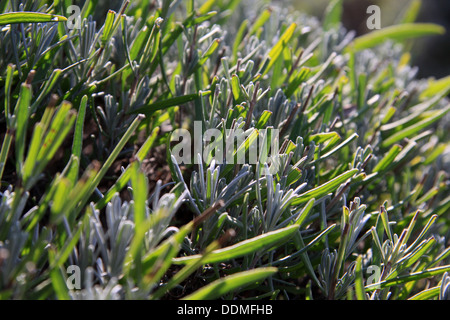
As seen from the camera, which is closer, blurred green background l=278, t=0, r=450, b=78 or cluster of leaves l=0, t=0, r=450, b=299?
cluster of leaves l=0, t=0, r=450, b=299

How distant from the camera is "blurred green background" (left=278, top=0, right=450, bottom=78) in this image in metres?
4.65

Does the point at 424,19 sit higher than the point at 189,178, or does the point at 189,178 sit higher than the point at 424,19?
the point at 424,19

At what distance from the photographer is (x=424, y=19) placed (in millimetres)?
4703

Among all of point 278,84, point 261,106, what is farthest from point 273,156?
point 278,84

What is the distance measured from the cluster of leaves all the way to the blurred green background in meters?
3.73

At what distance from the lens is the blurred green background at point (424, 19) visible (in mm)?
4652

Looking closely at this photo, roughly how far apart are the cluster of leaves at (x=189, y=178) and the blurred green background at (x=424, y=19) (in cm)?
373

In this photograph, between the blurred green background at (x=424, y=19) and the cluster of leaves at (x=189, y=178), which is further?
the blurred green background at (x=424, y=19)

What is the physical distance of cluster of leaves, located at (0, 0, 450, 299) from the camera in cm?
62

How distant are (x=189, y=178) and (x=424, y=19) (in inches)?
179

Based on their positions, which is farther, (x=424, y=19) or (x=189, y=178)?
(x=424, y=19)

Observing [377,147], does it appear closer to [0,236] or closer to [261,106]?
[261,106]
